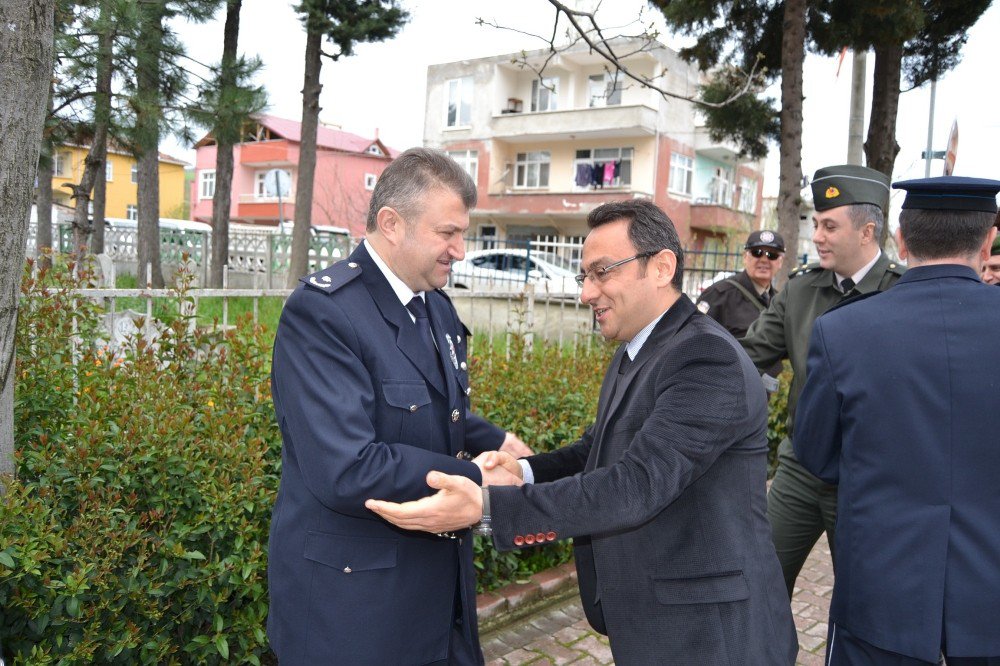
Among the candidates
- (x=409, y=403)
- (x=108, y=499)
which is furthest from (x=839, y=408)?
(x=108, y=499)

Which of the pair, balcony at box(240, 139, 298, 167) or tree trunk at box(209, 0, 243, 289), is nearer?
tree trunk at box(209, 0, 243, 289)

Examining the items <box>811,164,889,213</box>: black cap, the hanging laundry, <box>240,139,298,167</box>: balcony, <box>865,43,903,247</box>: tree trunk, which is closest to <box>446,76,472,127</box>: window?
the hanging laundry

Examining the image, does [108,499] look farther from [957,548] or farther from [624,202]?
[957,548]

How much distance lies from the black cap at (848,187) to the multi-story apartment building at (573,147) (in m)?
28.1

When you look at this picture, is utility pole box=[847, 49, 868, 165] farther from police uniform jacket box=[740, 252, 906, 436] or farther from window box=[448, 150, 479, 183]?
window box=[448, 150, 479, 183]

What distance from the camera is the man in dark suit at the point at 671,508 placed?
6.26 feet

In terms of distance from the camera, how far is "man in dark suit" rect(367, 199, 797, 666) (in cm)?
191

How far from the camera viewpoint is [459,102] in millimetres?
36312

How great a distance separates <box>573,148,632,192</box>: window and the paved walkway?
29.3 meters

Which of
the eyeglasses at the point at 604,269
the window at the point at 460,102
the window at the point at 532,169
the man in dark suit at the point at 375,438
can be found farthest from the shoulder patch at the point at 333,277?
the window at the point at 460,102

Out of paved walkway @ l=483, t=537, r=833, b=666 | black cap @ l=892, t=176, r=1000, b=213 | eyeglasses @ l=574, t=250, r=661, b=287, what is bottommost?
paved walkway @ l=483, t=537, r=833, b=666

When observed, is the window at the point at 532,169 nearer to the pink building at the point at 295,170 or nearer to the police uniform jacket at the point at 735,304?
the pink building at the point at 295,170

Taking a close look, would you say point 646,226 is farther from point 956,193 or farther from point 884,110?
point 884,110

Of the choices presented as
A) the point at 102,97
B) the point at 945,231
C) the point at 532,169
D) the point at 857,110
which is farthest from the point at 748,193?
the point at 945,231
